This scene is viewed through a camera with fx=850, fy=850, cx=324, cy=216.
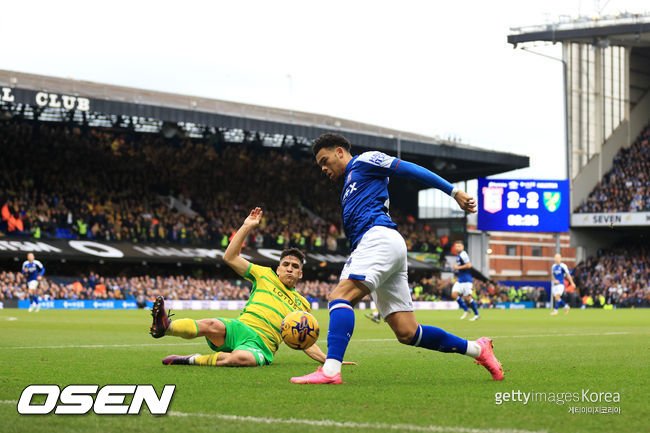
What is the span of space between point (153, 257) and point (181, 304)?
5797mm

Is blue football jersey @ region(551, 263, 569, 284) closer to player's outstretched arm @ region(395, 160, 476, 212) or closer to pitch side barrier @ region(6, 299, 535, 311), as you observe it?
pitch side barrier @ region(6, 299, 535, 311)

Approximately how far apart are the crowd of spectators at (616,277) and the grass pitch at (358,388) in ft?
139

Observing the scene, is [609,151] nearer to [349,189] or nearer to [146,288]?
[146,288]

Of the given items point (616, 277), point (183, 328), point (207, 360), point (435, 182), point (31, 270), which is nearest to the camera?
point (435, 182)

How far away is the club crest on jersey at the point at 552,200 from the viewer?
47.3m

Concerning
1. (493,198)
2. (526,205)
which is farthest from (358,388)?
(526,205)

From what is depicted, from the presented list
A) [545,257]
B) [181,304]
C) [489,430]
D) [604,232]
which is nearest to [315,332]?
[489,430]

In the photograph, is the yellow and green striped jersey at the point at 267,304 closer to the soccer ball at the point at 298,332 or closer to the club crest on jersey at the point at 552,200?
the soccer ball at the point at 298,332

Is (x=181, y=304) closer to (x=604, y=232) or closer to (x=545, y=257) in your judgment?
(x=604, y=232)

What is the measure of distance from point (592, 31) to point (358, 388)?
51.3m

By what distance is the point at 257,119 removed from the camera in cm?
4997

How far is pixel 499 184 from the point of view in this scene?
155 feet

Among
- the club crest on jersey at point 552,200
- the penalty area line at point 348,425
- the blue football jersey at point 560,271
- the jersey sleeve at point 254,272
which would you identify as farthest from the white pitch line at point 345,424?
the club crest on jersey at point 552,200

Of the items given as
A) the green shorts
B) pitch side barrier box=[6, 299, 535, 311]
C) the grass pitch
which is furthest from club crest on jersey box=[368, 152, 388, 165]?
pitch side barrier box=[6, 299, 535, 311]
